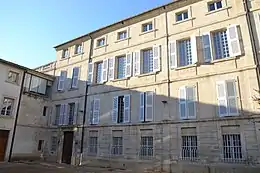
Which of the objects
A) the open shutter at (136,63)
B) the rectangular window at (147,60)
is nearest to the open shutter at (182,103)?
the rectangular window at (147,60)

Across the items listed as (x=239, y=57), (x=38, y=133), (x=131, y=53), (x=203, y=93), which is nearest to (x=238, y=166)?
(x=203, y=93)

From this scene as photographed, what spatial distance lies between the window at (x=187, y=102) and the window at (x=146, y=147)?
2.52m

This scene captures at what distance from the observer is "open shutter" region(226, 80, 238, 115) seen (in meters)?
10.7

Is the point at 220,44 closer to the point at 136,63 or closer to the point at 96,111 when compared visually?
the point at 136,63

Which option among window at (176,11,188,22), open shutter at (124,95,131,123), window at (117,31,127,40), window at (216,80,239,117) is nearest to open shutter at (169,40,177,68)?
window at (176,11,188,22)

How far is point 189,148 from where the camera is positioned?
38.0 ft

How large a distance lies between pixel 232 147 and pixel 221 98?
2463 mm

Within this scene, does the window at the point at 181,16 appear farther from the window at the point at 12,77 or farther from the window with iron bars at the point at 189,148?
the window at the point at 12,77

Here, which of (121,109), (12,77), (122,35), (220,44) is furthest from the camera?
(12,77)

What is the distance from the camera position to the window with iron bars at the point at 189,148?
1138cm

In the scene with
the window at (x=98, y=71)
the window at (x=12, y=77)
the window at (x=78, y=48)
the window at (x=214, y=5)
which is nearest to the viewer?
the window at (x=214, y=5)

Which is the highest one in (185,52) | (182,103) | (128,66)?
(185,52)

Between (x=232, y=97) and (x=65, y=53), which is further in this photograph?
(x=65, y=53)

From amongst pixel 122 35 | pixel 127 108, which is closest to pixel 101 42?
pixel 122 35
